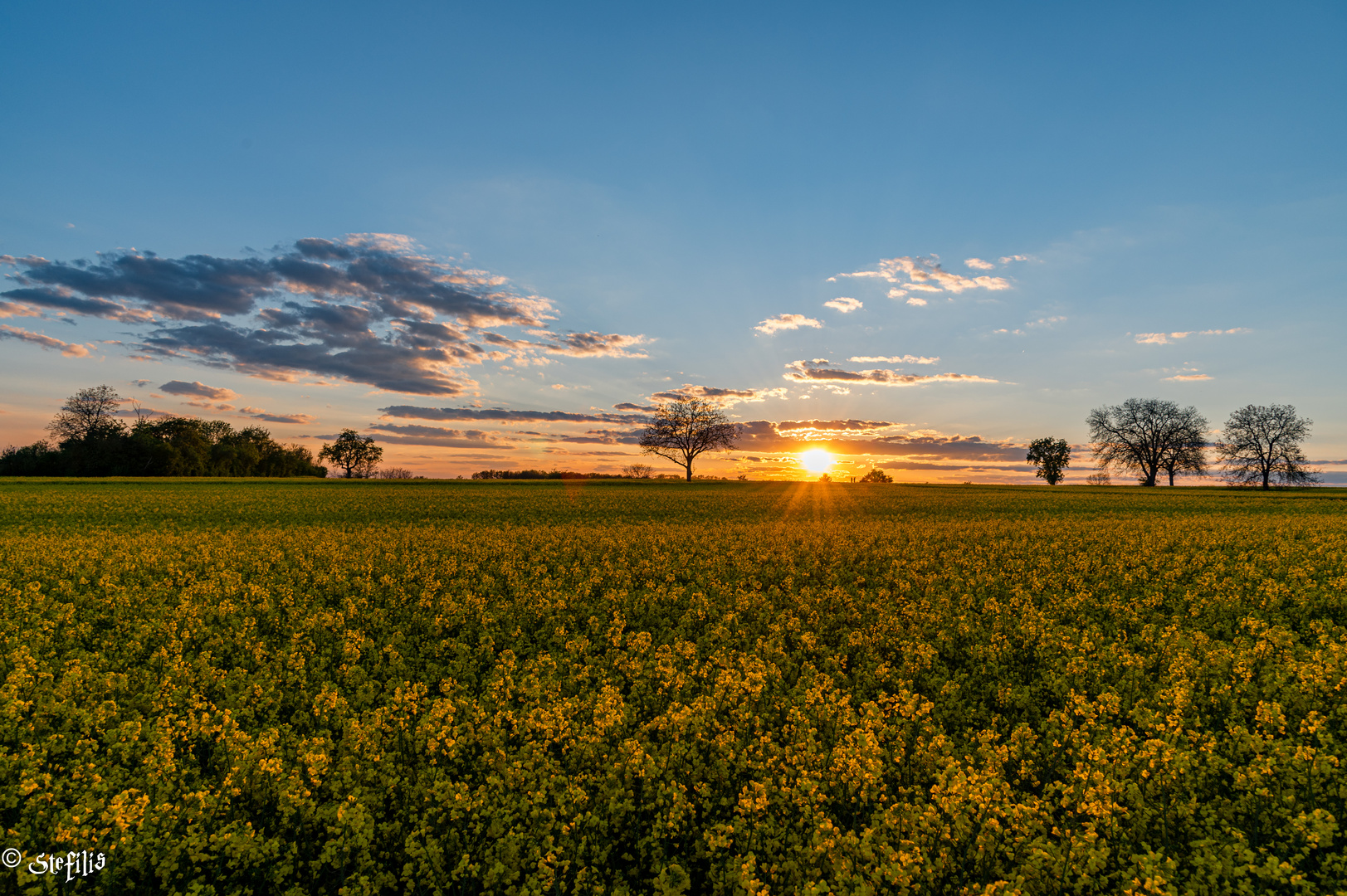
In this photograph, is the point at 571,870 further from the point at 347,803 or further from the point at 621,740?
the point at 347,803

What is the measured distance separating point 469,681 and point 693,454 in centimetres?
9943

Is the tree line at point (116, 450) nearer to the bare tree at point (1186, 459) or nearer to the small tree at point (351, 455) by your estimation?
the small tree at point (351, 455)

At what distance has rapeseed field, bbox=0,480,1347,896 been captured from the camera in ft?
17.3

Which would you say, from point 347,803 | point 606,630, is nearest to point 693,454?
point 606,630

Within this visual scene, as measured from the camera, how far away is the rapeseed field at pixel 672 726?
17.3ft

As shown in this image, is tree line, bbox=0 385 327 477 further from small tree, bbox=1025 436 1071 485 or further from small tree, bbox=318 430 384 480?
small tree, bbox=1025 436 1071 485

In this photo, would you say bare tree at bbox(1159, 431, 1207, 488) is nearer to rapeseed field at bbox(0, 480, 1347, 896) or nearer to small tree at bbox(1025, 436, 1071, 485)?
small tree at bbox(1025, 436, 1071, 485)

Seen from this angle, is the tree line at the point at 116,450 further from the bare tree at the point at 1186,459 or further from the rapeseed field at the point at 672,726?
the bare tree at the point at 1186,459

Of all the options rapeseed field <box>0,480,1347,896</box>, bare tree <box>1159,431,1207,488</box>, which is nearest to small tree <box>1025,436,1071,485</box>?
bare tree <box>1159,431,1207,488</box>

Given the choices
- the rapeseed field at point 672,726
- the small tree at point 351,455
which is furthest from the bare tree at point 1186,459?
the small tree at point 351,455

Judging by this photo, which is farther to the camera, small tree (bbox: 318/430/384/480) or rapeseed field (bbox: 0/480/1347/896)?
small tree (bbox: 318/430/384/480)

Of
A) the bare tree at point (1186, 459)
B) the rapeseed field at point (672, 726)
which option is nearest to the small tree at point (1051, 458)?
the bare tree at point (1186, 459)

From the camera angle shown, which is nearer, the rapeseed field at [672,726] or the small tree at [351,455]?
the rapeseed field at [672,726]

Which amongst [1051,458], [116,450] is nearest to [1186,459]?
[1051,458]
